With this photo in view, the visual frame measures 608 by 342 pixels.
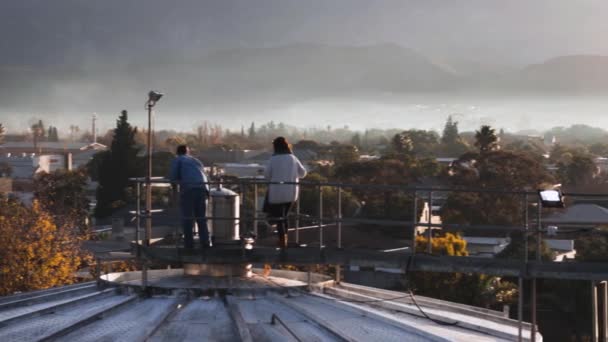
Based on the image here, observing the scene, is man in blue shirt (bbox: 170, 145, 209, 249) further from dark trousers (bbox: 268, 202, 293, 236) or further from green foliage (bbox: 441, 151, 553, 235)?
green foliage (bbox: 441, 151, 553, 235)

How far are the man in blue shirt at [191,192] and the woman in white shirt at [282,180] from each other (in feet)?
2.94

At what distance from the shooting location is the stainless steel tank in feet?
43.7

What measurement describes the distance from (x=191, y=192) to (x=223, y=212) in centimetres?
77

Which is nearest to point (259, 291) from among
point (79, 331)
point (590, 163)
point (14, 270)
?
point (79, 331)

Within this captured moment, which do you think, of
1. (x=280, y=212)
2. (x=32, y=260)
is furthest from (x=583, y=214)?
(x=280, y=212)

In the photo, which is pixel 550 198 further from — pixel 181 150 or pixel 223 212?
pixel 181 150

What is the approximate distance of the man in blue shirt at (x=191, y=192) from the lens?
41.8ft

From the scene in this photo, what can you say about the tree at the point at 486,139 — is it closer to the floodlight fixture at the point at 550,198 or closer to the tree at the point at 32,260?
the tree at the point at 32,260

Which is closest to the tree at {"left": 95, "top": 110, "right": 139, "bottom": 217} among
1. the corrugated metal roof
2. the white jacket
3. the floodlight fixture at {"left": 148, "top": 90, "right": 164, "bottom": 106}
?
the floodlight fixture at {"left": 148, "top": 90, "right": 164, "bottom": 106}

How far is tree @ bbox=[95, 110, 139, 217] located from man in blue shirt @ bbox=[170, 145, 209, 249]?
228 feet

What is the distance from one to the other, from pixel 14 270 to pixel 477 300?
19.8 metres

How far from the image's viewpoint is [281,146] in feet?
41.3

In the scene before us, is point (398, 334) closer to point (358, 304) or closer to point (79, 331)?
point (358, 304)

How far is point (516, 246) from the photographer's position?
2005 inches
